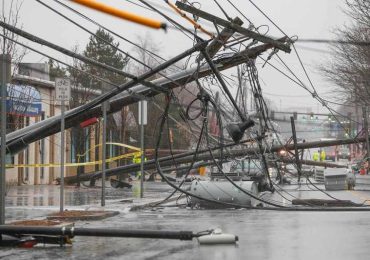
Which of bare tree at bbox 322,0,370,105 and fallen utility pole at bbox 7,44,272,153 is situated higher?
bare tree at bbox 322,0,370,105

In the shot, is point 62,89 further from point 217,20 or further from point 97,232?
point 97,232

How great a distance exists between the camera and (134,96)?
15570 millimetres

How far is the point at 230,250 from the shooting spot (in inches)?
415

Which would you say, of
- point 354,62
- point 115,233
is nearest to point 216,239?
point 115,233

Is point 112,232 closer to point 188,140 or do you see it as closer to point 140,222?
point 140,222

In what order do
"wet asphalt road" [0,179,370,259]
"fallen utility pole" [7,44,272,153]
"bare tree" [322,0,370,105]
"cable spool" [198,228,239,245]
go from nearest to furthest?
"wet asphalt road" [0,179,370,259], "cable spool" [198,228,239,245], "fallen utility pole" [7,44,272,153], "bare tree" [322,0,370,105]

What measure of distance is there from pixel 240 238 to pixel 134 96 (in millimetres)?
4842

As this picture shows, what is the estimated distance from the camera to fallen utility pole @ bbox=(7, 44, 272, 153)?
595 inches

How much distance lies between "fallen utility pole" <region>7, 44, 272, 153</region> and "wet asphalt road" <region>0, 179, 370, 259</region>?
6.00 feet

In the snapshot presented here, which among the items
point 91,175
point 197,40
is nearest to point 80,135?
point 91,175

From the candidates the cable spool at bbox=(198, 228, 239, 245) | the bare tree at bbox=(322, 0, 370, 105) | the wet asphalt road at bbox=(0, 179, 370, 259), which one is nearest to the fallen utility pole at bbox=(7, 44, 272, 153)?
the wet asphalt road at bbox=(0, 179, 370, 259)

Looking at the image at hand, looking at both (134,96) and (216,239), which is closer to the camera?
(216,239)

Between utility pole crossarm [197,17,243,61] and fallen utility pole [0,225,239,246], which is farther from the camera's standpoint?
utility pole crossarm [197,17,243,61]

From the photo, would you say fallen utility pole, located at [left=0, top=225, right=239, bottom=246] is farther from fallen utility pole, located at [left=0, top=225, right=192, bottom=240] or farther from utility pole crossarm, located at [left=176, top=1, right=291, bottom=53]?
utility pole crossarm, located at [left=176, top=1, right=291, bottom=53]
